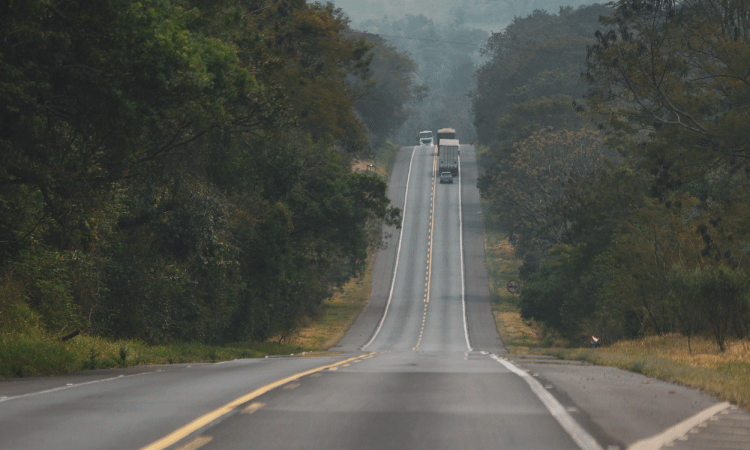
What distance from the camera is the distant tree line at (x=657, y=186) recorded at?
81.3 feet

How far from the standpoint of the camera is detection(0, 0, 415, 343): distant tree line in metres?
15.0

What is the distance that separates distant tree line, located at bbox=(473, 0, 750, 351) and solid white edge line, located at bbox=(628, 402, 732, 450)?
11947mm

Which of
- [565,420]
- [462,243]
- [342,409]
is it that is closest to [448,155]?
[462,243]

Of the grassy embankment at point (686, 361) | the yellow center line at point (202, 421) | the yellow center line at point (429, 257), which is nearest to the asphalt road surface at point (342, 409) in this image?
the yellow center line at point (202, 421)

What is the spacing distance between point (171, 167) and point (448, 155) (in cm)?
8724

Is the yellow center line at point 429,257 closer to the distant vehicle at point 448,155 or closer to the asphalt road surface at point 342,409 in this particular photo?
the distant vehicle at point 448,155

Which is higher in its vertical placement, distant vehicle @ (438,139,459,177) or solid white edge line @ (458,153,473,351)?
distant vehicle @ (438,139,459,177)

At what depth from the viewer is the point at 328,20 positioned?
135 ft

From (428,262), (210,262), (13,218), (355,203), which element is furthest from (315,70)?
(428,262)

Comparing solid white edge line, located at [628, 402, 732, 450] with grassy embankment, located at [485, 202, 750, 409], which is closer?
solid white edge line, located at [628, 402, 732, 450]

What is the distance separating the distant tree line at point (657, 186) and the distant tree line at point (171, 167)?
12.7 meters

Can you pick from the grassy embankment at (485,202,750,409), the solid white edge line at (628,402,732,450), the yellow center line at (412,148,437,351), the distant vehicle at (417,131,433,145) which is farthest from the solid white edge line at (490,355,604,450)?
the distant vehicle at (417,131,433,145)

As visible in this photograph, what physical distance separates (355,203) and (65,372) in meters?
30.3

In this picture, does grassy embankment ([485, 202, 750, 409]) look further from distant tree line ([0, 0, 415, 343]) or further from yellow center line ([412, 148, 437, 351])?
yellow center line ([412, 148, 437, 351])
